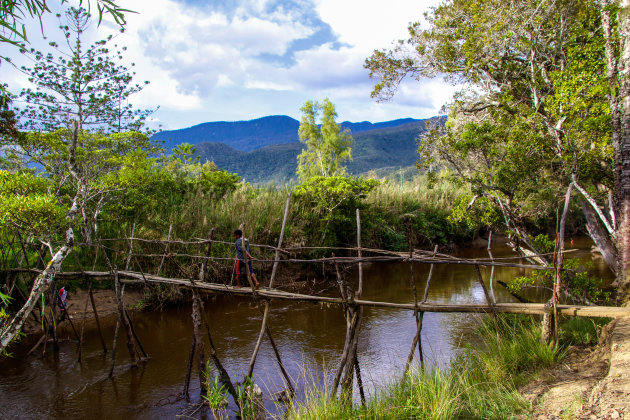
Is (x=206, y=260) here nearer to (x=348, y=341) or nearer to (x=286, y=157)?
(x=348, y=341)

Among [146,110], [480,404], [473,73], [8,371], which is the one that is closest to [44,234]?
[8,371]

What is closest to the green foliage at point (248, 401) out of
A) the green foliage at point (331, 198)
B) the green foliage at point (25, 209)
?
the green foliage at point (25, 209)

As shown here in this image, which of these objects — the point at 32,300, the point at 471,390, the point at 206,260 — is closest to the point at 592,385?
the point at 471,390

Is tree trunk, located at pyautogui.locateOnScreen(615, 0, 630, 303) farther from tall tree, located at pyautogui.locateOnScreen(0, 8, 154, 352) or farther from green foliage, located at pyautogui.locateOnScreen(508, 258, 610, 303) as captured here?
tall tree, located at pyautogui.locateOnScreen(0, 8, 154, 352)

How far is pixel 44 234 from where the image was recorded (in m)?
7.07

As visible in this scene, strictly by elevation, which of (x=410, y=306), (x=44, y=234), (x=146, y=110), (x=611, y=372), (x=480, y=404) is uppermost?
(x=146, y=110)

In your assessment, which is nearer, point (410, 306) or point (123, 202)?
point (410, 306)

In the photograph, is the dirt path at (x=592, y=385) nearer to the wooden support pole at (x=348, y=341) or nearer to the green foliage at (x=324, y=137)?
the wooden support pole at (x=348, y=341)

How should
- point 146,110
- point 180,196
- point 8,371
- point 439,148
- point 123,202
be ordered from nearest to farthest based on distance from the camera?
point 8,371, point 439,148, point 123,202, point 180,196, point 146,110

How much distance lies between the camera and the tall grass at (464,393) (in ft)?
12.8

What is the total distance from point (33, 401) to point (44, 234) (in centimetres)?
256

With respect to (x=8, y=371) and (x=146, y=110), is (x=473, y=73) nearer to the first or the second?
(x=8, y=371)

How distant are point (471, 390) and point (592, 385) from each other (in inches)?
43.6

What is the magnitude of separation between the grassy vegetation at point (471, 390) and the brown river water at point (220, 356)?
32 cm
